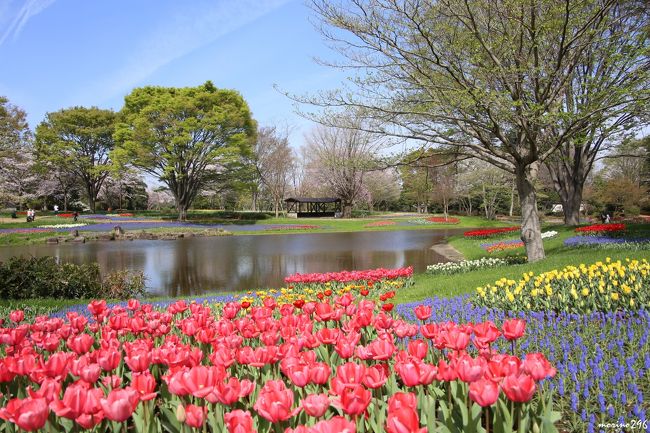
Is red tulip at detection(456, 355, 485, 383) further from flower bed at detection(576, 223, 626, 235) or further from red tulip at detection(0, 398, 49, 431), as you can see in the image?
flower bed at detection(576, 223, 626, 235)

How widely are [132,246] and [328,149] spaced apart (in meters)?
29.2

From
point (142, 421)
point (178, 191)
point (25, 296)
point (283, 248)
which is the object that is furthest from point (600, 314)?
point (178, 191)

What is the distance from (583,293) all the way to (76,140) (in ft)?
184

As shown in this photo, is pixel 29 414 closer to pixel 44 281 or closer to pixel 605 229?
pixel 44 281

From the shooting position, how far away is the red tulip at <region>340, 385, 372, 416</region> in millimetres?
1715

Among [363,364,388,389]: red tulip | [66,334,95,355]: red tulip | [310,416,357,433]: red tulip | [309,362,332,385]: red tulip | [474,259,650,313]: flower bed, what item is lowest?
[474,259,650,313]: flower bed

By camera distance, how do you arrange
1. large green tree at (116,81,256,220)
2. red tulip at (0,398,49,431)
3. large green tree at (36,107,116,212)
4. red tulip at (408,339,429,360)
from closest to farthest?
red tulip at (0,398,49,431), red tulip at (408,339,429,360), large green tree at (116,81,256,220), large green tree at (36,107,116,212)

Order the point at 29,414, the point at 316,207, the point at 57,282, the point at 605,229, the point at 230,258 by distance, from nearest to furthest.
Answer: the point at 29,414, the point at 57,282, the point at 605,229, the point at 230,258, the point at 316,207

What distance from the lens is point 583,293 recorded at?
4672 mm

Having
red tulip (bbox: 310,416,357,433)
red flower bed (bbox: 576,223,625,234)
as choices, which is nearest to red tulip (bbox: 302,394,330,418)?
red tulip (bbox: 310,416,357,433)

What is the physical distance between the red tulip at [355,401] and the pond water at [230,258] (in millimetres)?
10316

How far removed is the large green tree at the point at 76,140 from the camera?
48812mm

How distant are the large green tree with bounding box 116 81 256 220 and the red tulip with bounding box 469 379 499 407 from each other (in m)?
36.6

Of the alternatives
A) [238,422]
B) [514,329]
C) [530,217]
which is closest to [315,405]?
[238,422]
